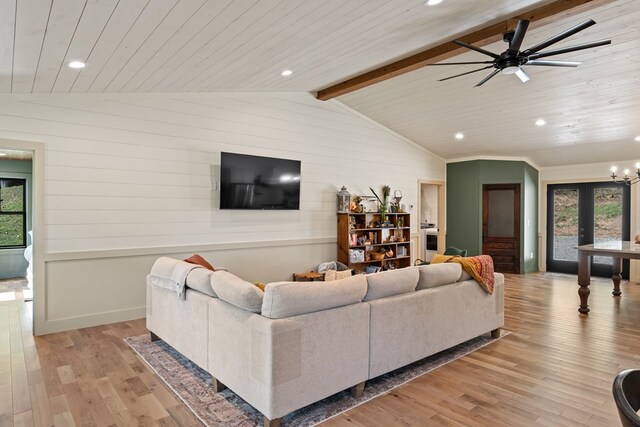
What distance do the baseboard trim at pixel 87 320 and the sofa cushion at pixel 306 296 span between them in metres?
3.03

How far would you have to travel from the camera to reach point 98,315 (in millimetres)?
4434

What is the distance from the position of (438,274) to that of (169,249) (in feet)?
11.0

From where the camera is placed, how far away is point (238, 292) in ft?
8.23

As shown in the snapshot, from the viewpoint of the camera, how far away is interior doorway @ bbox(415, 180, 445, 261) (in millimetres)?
9062

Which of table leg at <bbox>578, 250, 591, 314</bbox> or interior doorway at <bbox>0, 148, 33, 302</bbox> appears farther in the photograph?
interior doorway at <bbox>0, 148, 33, 302</bbox>

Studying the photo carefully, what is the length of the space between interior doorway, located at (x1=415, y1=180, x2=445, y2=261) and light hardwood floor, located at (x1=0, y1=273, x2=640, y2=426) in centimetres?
447

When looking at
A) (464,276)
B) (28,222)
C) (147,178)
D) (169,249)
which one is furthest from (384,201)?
(28,222)

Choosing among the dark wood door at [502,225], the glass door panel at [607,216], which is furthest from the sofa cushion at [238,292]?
the glass door panel at [607,216]

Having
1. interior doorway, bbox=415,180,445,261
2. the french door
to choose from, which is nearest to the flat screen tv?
interior doorway, bbox=415,180,445,261

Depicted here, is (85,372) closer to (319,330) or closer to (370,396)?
(319,330)

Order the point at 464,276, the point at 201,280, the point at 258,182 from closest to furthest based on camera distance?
the point at 201,280, the point at 464,276, the point at 258,182

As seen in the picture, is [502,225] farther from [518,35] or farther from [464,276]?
[518,35]

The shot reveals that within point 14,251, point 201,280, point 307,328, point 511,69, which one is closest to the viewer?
point 307,328

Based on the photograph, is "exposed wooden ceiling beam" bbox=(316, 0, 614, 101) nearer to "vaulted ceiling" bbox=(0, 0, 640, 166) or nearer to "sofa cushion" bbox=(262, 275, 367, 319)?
"vaulted ceiling" bbox=(0, 0, 640, 166)
